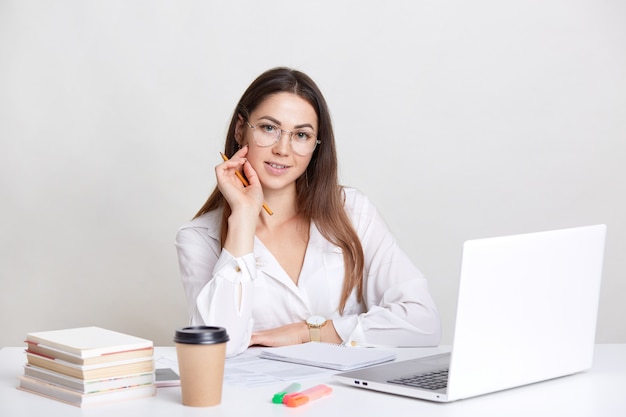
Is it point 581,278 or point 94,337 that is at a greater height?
point 581,278

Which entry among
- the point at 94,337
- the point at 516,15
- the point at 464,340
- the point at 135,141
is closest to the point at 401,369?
the point at 464,340

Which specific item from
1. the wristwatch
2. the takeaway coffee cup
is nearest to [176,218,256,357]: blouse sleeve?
the wristwatch

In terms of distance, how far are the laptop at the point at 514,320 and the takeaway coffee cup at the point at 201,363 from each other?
12.3 inches

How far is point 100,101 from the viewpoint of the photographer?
405cm

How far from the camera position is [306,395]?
1587 mm

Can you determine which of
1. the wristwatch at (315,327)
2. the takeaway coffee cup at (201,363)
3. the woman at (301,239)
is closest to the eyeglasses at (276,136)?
the woman at (301,239)

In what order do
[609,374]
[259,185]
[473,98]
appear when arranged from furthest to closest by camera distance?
[473,98], [259,185], [609,374]

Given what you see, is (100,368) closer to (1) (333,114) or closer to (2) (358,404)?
(2) (358,404)

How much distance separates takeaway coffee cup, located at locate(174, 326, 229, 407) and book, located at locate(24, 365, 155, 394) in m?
0.12

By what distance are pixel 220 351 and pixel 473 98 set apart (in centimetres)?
308

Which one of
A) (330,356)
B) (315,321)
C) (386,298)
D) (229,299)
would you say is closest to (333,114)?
(386,298)

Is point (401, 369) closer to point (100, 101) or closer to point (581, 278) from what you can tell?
point (581, 278)

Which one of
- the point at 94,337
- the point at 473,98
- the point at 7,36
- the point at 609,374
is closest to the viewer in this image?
the point at 94,337

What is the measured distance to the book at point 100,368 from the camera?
157 cm
